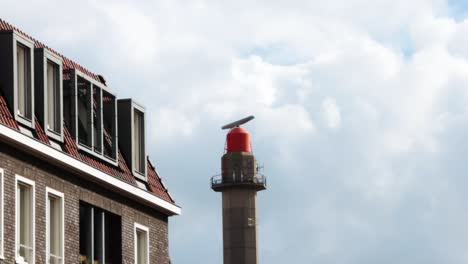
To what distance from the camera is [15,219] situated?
45.2m

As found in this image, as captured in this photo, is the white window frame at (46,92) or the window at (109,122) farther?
the window at (109,122)

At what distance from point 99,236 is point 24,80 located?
612 centimetres

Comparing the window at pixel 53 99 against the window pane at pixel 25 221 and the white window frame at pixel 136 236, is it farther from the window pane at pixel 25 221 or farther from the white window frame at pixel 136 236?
the white window frame at pixel 136 236

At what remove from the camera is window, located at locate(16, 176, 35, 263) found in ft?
151

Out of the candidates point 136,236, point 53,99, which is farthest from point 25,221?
point 136,236

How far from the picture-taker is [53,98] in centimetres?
4866

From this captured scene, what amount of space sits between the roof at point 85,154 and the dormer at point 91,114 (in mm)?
237

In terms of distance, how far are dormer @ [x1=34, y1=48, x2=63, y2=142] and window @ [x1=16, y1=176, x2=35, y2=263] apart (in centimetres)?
214

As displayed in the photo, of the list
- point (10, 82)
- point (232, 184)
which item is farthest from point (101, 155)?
point (232, 184)

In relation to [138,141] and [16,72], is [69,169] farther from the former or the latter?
[138,141]

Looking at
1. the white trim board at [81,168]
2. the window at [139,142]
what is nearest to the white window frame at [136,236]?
the white trim board at [81,168]

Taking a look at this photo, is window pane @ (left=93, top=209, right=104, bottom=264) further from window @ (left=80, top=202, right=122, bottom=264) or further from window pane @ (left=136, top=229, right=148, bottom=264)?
window pane @ (left=136, top=229, right=148, bottom=264)

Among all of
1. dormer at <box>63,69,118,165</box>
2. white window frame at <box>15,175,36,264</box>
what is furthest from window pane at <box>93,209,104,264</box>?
white window frame at <box>15,175,36,264</box>

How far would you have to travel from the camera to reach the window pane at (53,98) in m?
48.5
